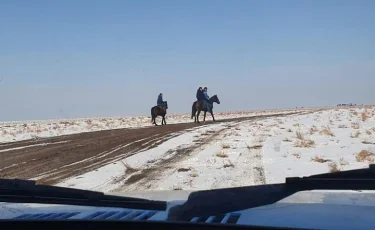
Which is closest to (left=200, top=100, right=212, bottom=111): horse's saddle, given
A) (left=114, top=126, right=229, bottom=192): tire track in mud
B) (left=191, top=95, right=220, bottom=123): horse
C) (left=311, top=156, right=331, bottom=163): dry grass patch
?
(left=191, top=95, right=220, bottom=123): horse

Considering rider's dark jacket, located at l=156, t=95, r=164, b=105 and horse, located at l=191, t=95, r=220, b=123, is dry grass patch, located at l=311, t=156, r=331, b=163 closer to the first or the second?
horse, located at l=191, t=95, r=220, b=123

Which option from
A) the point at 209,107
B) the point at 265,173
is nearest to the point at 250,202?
the point at 265,173

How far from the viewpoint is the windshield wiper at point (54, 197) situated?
3.21 metres

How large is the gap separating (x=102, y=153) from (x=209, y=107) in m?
22.6

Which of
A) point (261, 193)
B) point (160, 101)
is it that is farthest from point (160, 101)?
point (261, 193)

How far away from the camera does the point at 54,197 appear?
3.29 m

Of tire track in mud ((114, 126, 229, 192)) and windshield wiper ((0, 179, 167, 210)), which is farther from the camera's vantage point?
tire track in mud ((114, 126, 229, 192))

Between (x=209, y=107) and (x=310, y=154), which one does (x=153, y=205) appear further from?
(x=209, y=107)

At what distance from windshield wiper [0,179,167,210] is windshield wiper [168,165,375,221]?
1.32 feet

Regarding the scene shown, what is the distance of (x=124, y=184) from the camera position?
28.0 ft

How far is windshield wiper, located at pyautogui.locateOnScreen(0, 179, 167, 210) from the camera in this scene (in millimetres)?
3209

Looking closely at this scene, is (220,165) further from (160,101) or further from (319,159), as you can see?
(160,101)

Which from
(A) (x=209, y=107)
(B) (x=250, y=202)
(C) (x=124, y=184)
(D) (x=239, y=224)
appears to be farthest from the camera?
(A) (x=209, y=107)

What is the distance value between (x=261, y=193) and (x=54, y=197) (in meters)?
1.44
